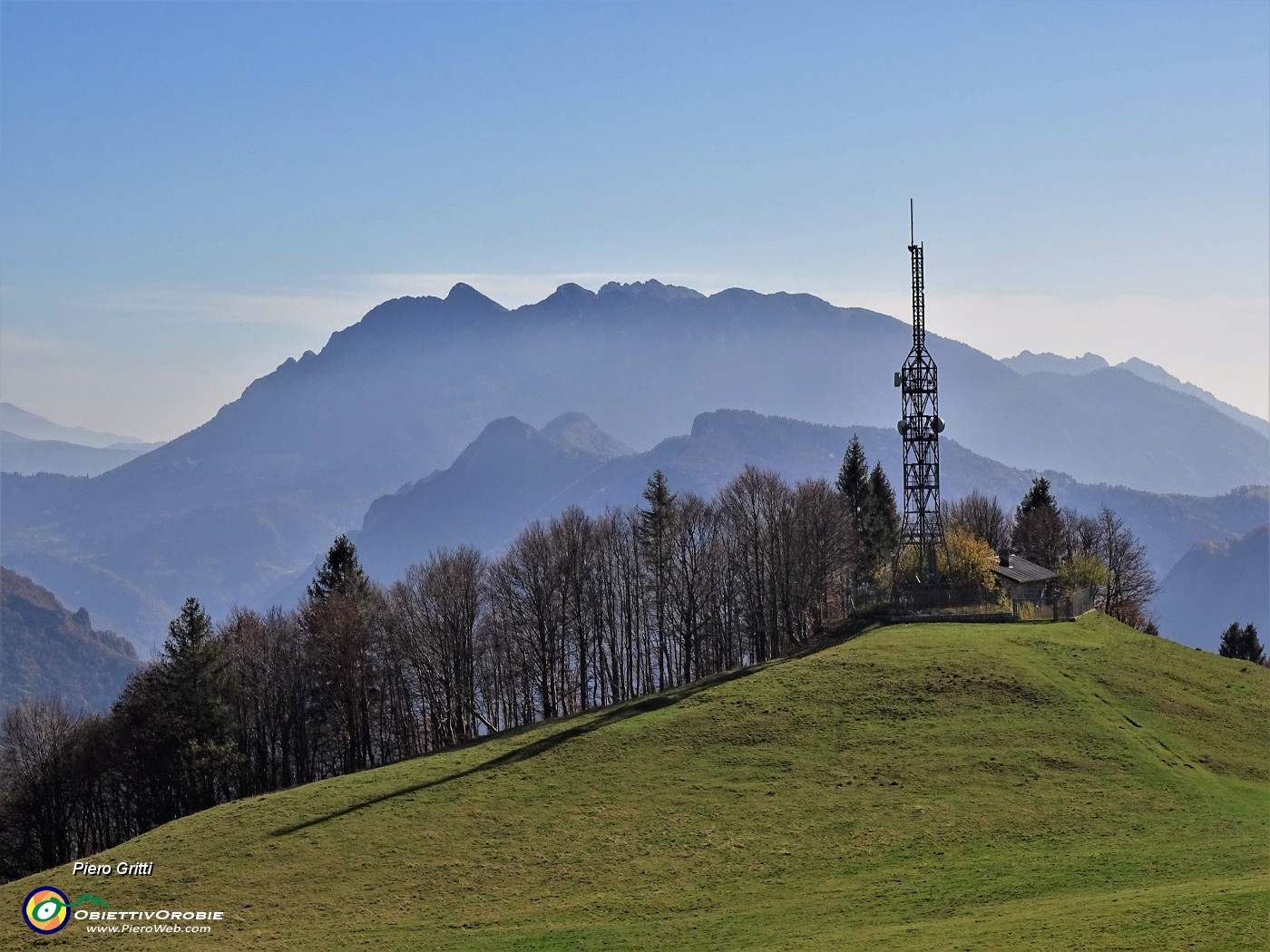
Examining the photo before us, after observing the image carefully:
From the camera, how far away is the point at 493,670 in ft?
298

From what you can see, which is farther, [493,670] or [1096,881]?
→ [493,670]

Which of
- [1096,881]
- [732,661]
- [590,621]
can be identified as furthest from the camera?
[732,661]

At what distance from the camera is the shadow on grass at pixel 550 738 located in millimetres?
51469

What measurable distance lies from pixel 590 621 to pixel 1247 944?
6879 cm

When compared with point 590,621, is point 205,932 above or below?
below

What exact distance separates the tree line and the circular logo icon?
86.7 feet

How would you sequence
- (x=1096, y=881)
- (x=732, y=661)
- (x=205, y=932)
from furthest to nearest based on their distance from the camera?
1. (x=732, y=661)
2. (x=205, y=932)
3. (x=1096, y=881)

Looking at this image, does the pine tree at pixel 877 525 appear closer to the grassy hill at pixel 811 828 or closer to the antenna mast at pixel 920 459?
the antenna mast at pixel 920 459

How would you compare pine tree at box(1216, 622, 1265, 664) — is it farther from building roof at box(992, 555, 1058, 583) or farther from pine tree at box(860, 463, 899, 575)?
building roof at box(992, 555, 1058, 583)

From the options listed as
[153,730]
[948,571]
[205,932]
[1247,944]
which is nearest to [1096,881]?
[1247,944]

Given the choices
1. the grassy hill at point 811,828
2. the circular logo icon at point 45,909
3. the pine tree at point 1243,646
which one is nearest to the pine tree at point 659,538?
the grassy hill at point 811,828

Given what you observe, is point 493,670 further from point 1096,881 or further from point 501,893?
point 1096,881

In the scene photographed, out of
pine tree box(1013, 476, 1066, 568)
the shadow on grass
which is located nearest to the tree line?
pine tree box(1013, 476, 1066, 568)

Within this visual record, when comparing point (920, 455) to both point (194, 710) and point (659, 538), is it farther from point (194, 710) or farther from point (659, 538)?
point (194, 710)
